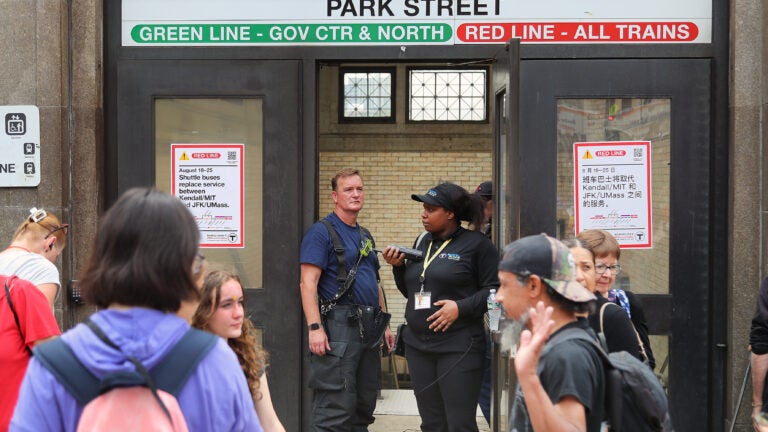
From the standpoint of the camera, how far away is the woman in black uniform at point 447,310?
6.07 metres

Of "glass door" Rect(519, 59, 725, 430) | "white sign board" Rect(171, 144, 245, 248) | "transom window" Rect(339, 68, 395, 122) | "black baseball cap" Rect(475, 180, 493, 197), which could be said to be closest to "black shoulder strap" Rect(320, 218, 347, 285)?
"white sign board" Rect(171, 144, 245, 248)

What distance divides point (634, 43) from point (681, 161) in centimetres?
88

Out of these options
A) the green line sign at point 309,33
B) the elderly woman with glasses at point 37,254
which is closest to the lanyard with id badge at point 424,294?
the green line sign at point 309,33

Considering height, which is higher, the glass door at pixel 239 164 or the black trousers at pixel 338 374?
the glass door at pixel 239 164

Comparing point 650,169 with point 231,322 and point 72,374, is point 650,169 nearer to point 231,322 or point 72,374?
point 231,322

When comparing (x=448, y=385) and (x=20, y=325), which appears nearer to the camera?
(x=20, y=325)

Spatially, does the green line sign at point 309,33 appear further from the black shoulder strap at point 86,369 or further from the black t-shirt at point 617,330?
the black shoulder strap at point 86,369

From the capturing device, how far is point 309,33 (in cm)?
658

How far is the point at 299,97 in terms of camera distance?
657 centimetres

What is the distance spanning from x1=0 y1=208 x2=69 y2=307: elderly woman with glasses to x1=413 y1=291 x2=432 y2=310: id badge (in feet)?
7.57

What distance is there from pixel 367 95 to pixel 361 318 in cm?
853

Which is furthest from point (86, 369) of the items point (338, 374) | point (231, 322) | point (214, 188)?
point (214, 188)

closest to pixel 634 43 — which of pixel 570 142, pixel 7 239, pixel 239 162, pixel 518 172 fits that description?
pixel 570 142

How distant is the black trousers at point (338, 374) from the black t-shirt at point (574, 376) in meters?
3.23
